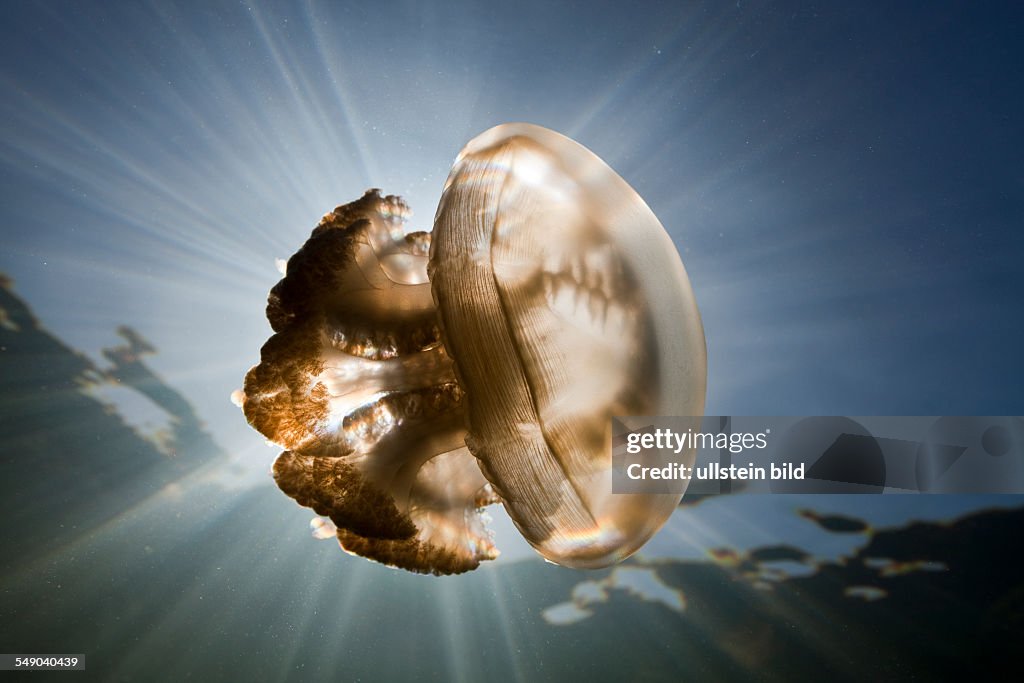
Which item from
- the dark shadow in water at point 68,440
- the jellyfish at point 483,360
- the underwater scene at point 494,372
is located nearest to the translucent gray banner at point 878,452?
the underwater scene at point 494,372

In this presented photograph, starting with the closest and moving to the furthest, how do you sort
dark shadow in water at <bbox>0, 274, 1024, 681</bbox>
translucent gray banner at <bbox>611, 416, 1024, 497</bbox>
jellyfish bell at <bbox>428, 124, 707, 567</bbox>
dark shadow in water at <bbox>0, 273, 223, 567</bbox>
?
1. jellyfish bell at <bbox>428, 124, 707, 567</bbox>
2. translucent gray banner at <bbox>611, 416, 1024, 497</bbox>
3. dark shadow in water at <bbox>0, 273, 223, 567</bbox>
4. dark shadow in water at <bbox>0, 274, 1024, 681</bbox>

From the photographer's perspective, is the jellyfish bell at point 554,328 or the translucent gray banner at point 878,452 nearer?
the jellyfish bell at point 554,328

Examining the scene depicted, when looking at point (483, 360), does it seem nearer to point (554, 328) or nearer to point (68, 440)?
point (554, 328)

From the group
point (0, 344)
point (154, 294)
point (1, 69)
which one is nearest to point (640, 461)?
point (1, 69)

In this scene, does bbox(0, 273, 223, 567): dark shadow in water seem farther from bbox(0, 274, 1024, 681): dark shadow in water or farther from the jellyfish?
the jellyfish

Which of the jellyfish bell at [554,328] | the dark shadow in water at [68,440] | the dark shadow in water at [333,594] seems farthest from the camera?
the dark shadow in water at [333,594]

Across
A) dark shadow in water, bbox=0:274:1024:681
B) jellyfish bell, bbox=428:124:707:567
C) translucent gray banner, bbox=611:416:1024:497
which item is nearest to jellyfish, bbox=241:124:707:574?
jellyfish bell, bbox=428:124:707:567

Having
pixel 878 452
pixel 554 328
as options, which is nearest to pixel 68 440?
pixel 554 328

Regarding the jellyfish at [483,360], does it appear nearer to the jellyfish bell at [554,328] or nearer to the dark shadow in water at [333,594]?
the jellyfish bell at [554,328]

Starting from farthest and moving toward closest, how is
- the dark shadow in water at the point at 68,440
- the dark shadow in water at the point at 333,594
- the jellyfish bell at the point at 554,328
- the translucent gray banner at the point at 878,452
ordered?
the dark shadow in water at the point at 333,594 < the dark shadow in water at the point at 68,440 < the translucent gray banner at the point at 878,452 < the jellyfish bell at the point at 554,328
